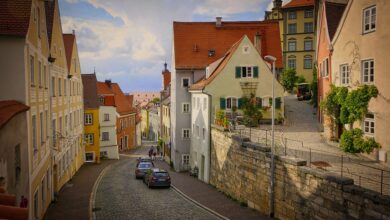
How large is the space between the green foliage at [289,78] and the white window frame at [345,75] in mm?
27380

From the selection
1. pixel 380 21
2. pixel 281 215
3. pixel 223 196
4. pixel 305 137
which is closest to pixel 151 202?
pixel 223 196

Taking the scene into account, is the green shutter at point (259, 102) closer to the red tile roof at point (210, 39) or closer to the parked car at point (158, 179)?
the red tile roof at point (210, 39)

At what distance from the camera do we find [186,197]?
24.8m

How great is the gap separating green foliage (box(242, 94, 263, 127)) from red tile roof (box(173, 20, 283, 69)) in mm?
8548

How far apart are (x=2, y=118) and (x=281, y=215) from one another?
12.6 m

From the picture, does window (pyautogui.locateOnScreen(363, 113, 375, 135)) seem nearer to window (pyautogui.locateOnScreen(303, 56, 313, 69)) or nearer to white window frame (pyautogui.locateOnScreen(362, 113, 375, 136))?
white window frame (pyautogui.locateOnScreen(362, 113, 375, 136))

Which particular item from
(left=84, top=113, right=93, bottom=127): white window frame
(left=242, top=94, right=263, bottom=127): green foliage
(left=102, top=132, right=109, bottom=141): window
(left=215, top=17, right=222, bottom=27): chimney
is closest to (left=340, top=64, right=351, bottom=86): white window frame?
(left=242, top=94, right=263, bottom=127): green foliage

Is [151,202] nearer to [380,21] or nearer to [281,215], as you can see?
[281,215]

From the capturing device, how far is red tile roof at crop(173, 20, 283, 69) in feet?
131

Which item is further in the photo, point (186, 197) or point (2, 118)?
point (186, 197)

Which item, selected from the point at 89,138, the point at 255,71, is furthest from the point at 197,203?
the point at 89,138

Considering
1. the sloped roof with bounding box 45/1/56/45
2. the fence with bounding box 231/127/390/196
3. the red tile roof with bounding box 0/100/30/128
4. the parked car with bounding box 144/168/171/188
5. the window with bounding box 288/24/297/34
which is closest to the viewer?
the red tile roof with bounding box 0/100/30/128

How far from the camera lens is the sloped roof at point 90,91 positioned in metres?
45.3

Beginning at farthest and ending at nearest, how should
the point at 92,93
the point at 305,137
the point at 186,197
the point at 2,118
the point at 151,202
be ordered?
the point at 92,93, the point at 305,137, the point at 186,197, the point at 151,202, the point at 2,118
